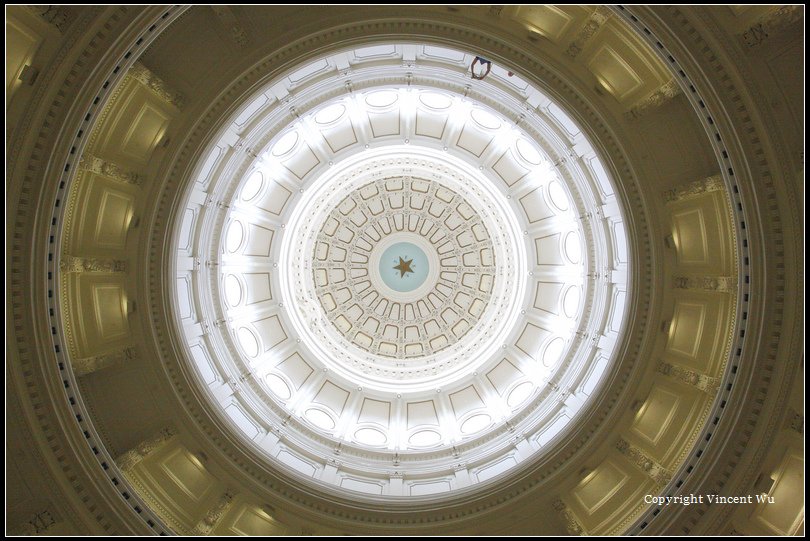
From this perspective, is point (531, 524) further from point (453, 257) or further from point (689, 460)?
point (453, 257)

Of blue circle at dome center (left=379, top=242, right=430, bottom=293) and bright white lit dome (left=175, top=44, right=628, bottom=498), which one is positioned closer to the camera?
bright white lit dome (left=175, top=44, right=628, bottom=498)

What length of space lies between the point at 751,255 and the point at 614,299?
4.50 metres

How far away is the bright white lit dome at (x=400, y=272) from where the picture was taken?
14953 mm

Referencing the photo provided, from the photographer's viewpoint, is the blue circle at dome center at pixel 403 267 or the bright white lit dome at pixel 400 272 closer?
the bright white lit dome at pixel 400 272

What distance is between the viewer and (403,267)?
83.8 ft

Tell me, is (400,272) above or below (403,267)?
below

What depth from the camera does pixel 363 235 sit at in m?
25.1

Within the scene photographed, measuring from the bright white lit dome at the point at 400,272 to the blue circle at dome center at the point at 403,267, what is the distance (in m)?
0.08

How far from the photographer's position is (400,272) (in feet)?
83.8

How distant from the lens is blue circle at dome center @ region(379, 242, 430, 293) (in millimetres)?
25531

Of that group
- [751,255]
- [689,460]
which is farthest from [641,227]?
[689,460]

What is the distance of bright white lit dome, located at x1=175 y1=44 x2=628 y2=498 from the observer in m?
15.0

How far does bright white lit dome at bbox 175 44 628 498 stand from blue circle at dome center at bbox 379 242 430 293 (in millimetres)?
77

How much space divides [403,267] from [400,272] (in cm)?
31
